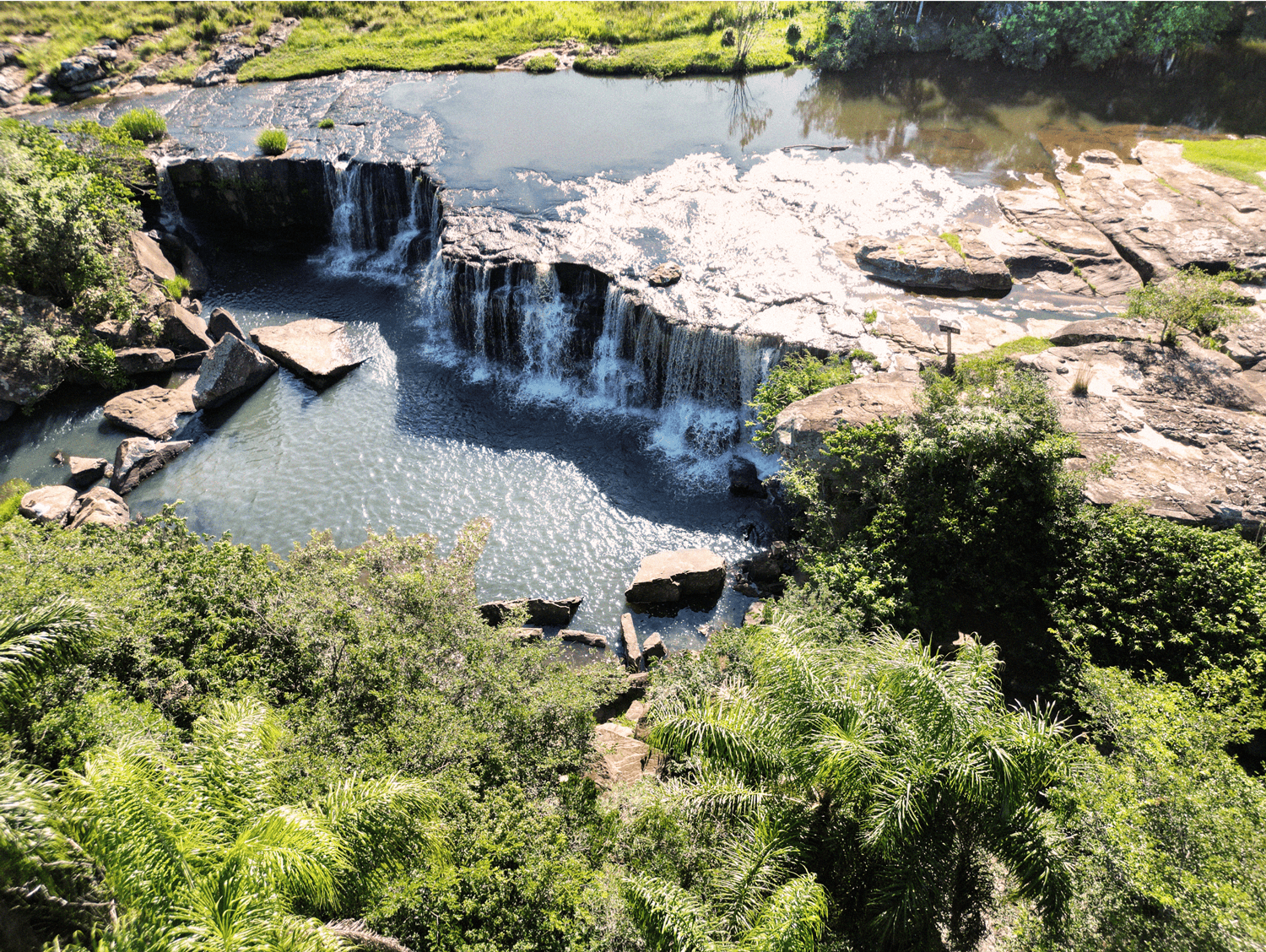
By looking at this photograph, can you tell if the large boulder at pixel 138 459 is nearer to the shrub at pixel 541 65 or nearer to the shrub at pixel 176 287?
the shrub at pixel 176 287

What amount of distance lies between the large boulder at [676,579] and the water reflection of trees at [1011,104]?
2350 cm

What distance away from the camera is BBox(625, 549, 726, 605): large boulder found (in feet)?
61.5

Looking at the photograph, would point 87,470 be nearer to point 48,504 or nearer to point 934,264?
point 48,504

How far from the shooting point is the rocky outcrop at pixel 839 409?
17750mm

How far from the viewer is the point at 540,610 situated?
18484mm

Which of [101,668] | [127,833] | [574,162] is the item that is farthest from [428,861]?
[574,162]

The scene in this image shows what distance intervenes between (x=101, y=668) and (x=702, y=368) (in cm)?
1762

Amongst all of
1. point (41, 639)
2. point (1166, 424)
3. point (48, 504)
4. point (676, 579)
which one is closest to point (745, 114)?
point (1166, 424)

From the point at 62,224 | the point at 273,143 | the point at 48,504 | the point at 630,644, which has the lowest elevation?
the point at 630,644

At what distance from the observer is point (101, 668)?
11.5 metres

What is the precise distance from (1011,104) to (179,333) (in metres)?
39.5

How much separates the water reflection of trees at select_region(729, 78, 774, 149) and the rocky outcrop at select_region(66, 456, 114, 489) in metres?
29.2

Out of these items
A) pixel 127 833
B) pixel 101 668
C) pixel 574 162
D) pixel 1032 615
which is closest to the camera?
pixel 127 833

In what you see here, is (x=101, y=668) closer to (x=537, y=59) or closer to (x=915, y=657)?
(x=915, y=657)
